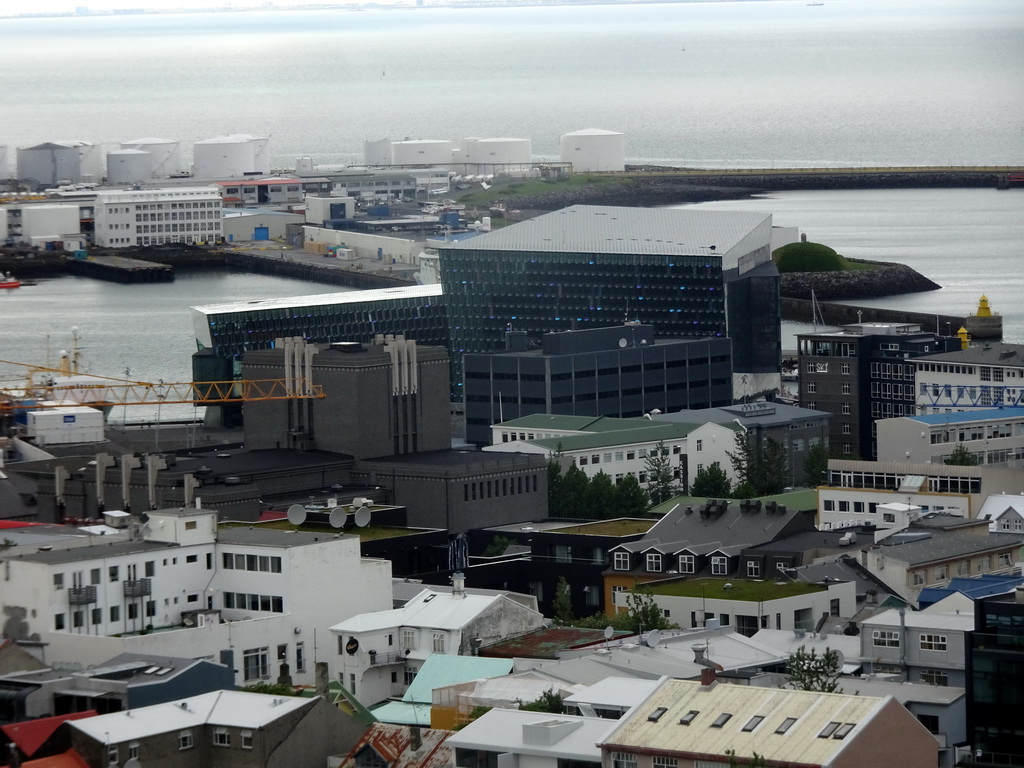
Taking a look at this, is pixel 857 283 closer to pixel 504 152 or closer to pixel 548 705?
pixel 504 152

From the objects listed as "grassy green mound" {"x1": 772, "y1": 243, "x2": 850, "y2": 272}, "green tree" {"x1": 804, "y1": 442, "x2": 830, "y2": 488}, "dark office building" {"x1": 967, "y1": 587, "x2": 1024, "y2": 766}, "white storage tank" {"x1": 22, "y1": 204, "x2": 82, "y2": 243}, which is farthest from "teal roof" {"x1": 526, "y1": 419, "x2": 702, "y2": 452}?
"white storage tank" {"x1": 22, "y1": 204, "x2": 82, "y2": 243}

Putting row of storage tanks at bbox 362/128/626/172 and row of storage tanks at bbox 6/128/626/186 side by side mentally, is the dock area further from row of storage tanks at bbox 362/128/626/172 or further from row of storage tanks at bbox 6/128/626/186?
row of storage tanks at bbox 362/128/626/172

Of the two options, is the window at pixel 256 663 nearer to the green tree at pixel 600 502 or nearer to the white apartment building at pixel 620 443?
the green tree at pixel 600 502

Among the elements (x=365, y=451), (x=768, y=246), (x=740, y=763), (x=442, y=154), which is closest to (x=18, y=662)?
(x=740, y=763)

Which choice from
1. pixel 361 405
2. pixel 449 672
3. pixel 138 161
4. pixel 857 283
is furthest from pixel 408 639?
pixel 138 161

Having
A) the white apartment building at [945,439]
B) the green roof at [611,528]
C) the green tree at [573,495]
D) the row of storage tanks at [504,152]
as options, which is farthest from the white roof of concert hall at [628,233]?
the row of storage tanks at [504,152]

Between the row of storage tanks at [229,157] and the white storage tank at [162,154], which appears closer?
the row of storage tanks at [229,157]
